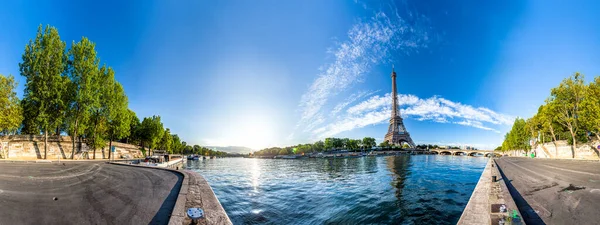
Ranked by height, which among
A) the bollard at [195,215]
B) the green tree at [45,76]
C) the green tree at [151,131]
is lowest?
the bollard at [195,215]

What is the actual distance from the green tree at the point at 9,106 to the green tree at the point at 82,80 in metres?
6.02

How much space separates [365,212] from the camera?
11719 millimetres

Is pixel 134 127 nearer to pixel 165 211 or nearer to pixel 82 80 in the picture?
→ pixel 82 80

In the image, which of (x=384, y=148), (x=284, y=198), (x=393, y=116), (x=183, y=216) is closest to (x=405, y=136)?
(x=393, y=116)

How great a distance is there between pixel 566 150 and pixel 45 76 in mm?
104448

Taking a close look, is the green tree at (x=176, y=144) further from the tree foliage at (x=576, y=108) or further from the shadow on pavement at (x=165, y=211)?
the tree foliage at (x=576, y=108)

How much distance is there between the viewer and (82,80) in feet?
132

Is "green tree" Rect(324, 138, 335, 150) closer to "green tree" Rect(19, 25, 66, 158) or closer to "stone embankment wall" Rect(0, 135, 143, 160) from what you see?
"stone embankment wall" Rect(0, 135, 143, 160)

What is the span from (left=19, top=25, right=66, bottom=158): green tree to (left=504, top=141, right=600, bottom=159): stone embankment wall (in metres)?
96.5

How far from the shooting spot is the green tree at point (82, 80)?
39.5 meters

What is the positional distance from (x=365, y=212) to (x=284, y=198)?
5302 mm

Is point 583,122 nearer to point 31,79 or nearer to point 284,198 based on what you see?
point 284,198

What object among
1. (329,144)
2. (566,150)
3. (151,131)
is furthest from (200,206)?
(329,144)

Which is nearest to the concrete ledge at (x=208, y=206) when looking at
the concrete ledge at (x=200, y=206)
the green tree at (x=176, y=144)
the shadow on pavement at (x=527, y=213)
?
the concrete ledge at (x=200, y=206)
